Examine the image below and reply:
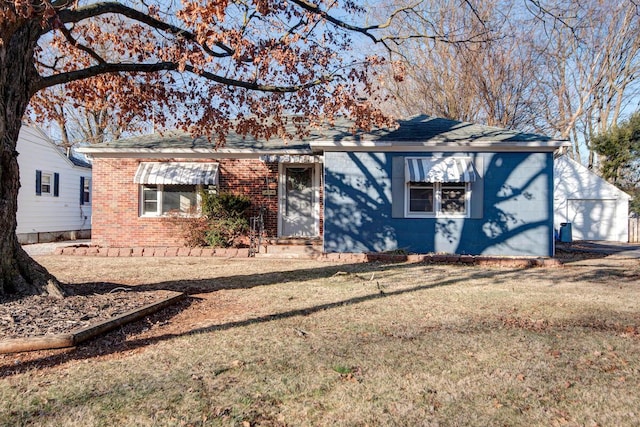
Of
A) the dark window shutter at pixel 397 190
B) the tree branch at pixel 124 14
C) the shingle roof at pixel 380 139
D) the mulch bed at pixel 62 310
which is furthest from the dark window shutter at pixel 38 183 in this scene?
the dark window shutter at pixel 397 190

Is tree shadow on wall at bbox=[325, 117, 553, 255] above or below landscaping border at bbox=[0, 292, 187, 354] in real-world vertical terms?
above

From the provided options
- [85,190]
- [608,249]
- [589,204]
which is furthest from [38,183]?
[589,204]

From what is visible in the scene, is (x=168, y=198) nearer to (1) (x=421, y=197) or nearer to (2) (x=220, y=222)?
(2) (x=220, y=222)

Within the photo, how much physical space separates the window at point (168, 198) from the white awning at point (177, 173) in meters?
0.58

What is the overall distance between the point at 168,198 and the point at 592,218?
18.2m

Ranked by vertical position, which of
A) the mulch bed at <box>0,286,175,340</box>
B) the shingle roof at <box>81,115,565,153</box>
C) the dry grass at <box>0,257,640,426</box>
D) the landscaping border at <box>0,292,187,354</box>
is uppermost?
the shingle roof at <box>81,115,565,153</box>

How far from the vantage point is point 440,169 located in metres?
10.9

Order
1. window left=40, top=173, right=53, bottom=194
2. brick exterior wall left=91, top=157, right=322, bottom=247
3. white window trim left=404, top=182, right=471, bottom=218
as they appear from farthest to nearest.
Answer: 1. window left=40, top=173, right=53, bottom=194
2. brick exterior wall left=91, top=157, right=322, bottom=247
3. white window trim left=404, top=182, right=471, bottom=218

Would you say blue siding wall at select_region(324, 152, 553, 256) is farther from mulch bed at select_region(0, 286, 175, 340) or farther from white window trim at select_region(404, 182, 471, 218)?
mulch bed at select_region(0, 286, 175, 340)

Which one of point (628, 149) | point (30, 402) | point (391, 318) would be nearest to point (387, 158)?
point (391, 318)

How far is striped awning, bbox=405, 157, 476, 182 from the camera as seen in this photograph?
35.3 ft

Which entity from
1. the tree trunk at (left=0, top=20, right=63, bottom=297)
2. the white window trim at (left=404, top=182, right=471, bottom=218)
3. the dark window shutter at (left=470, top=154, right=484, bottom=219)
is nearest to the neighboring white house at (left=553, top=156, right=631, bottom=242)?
the dark window shutter at (left=470, top=154, right=484, bottom=219)

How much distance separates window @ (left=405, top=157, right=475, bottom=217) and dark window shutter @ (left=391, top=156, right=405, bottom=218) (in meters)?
0.13

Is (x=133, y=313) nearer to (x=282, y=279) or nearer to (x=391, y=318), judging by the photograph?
(x=391, y=318)
